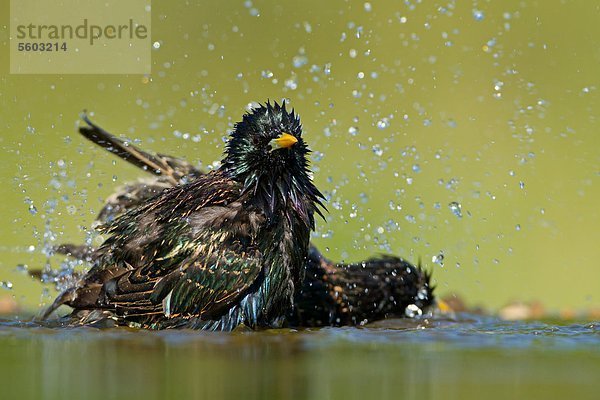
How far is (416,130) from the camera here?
12609mm

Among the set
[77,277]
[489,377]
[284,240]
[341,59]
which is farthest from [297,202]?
[341,59]

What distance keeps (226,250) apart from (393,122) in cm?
610

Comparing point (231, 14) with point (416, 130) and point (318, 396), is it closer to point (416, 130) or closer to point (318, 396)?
point (416, 130)

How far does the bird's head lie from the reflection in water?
922 mm

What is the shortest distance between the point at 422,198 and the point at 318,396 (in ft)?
22.1

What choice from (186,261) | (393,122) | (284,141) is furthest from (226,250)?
(393,122)

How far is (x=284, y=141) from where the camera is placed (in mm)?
7062

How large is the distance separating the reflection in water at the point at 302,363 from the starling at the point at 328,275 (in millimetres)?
827

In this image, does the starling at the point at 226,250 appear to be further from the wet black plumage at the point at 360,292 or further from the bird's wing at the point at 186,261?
the wet black plumage at the point at 360,292

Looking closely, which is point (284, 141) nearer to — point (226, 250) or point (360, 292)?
point (226, 250)

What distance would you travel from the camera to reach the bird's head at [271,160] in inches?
281

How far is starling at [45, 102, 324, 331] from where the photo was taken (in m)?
6.94

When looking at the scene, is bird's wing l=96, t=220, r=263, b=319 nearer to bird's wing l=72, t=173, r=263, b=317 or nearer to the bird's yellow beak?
bird's wing l=72, t=173, r=263, b=317

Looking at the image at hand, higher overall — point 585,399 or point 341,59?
point 341,59
